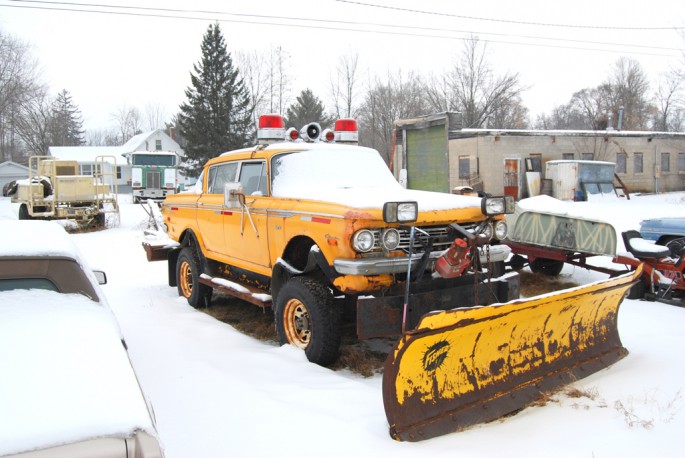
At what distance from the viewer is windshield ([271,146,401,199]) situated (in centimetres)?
582

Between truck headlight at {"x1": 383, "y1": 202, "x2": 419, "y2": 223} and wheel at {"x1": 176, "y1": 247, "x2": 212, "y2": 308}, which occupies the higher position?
truck headlight at {"x1": 383, "y1": 202, "x2": 419, "y2": 223}

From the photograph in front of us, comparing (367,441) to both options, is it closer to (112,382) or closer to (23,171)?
(112,382)

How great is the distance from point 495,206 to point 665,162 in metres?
28.3

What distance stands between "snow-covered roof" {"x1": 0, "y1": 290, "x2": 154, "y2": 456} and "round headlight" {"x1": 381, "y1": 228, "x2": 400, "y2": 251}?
91.8 inches

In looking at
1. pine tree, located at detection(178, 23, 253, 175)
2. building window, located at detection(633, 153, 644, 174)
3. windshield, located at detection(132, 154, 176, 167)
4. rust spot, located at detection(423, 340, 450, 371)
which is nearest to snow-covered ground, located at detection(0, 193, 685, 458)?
rust spot, located at detection(423, 340, 450, 371)

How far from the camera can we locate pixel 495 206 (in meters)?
5.07

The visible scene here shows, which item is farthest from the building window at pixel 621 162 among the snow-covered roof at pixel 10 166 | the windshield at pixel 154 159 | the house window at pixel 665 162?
the snow-covered roof at pixel 10 166

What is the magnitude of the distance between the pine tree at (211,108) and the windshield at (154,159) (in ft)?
29.7

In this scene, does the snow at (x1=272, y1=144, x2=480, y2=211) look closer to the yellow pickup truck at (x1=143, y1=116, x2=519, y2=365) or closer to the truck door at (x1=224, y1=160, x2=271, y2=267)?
the yellow pickup truck at (x1=143, y1=116, x2=519, y2=365)

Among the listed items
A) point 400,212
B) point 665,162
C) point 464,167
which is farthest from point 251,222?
point 665,162

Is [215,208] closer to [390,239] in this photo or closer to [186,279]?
[186,279]

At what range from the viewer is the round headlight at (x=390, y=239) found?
458cm

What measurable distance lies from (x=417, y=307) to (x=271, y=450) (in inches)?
65.9

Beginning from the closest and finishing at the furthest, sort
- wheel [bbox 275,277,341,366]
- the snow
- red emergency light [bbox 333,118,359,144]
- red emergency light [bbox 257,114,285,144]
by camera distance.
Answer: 1. wheel [bbox 275,277,341,366]
2. the snow
3. red emergency light [bbox 257,114,285,144]
4. red emergency light [bbox 333,118,359,144]
